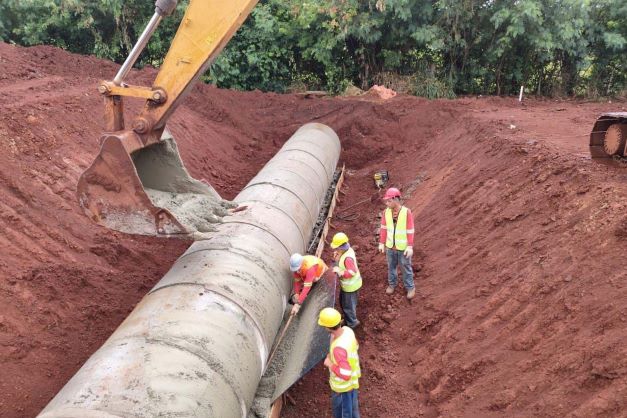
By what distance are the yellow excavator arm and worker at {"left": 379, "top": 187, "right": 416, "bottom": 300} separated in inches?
103

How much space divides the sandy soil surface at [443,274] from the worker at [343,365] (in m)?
0.72

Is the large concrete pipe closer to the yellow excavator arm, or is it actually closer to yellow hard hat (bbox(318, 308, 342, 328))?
the yellow excavator arm

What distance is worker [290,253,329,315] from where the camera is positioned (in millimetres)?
7254

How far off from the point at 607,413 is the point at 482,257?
3.44m

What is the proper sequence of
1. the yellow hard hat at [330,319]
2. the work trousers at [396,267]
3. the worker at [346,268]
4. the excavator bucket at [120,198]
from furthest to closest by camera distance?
the work trousers at [396,267] < the worker at [346,268] < the yellow hard hat at [330,319] < the excavator bucket at [120,198]

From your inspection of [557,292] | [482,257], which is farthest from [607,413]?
[482,257]

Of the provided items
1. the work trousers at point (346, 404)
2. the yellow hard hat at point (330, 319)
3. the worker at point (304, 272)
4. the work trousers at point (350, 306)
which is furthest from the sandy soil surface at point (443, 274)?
the yellow hard hat at point (330, 319)

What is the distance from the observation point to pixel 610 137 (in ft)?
24.2

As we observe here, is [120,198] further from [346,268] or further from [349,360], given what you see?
[346,268]

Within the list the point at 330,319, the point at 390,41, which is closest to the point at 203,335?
the point at 330,319

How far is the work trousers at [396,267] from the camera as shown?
8.09 metres

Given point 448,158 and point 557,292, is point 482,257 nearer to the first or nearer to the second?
point 557,292

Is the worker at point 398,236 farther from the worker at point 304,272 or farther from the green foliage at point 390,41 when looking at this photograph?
the green foliage at point 390,41

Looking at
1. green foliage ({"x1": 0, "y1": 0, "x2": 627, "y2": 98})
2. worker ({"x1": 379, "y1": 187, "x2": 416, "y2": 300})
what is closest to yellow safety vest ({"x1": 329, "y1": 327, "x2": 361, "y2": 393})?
worker ({"x1": 379, "y1": 187, "x2": 416, "y2": 300})
